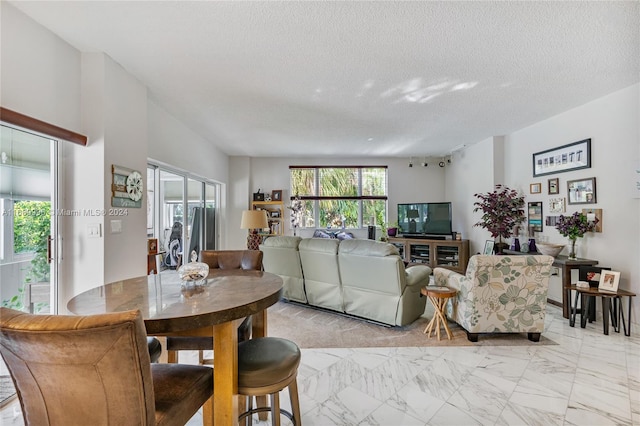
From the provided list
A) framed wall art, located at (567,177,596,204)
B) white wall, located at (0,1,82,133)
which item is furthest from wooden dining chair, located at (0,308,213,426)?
framed wall art, located at (567,177,596,204)

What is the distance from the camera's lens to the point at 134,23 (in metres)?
2.08

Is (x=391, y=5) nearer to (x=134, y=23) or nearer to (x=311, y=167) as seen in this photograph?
(x=134, y=23)

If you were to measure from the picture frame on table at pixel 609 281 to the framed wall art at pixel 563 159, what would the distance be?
1.32m

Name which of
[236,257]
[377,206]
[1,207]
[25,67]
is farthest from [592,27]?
[377,206]

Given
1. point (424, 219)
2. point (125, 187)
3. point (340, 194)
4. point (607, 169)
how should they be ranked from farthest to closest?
1. point (340, 194)
2. point (424, 219)
3. point (607, 169)
4. point (125, 187)

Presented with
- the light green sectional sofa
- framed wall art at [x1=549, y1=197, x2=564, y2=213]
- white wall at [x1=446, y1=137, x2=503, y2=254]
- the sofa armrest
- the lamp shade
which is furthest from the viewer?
the lamp shade

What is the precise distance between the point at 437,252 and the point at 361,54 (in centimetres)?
455

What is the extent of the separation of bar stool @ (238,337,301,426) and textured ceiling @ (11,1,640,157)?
203 centimetres

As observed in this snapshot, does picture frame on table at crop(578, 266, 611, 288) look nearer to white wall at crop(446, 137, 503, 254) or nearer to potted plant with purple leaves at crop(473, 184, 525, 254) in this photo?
potted plant with purple leaves at crop(473, 184, 525, 254)

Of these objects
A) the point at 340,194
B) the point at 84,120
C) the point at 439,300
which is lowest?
the point at 439,300

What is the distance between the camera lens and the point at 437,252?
597 centimetres

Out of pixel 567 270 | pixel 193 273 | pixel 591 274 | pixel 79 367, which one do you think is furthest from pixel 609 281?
pixel 79 367

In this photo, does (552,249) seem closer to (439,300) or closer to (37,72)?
(439,300)

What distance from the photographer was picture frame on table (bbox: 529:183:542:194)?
4.38 m
